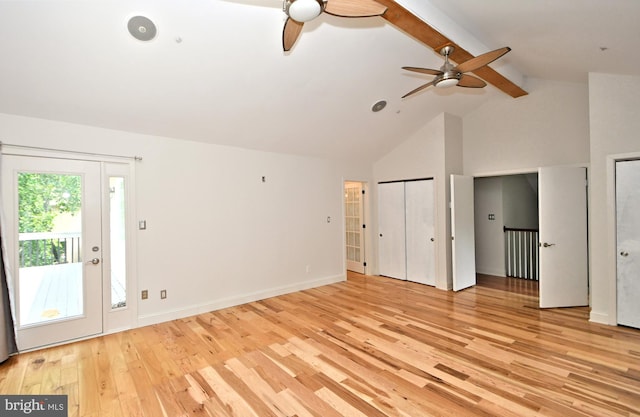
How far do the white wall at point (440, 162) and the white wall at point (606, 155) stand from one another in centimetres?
203

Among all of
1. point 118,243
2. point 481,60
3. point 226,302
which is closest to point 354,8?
point 481,60

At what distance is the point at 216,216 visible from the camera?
4.63 m

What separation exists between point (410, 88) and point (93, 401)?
5.11 meters

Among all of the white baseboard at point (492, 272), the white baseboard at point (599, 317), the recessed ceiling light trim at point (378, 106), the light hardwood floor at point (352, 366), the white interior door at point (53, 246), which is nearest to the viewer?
the light hardwood floor at point (352, 366)

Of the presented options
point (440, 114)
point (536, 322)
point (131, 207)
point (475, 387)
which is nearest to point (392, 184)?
point (440, 114)

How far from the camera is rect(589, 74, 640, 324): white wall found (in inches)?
145

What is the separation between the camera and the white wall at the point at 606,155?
3681 mm

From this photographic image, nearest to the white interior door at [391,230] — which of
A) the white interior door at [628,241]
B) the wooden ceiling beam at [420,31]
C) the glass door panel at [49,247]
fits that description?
the wooden ceiling beam at [420,31]

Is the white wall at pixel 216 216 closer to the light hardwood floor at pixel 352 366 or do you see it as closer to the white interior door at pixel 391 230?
the light hardwood floor at pixel 352 366

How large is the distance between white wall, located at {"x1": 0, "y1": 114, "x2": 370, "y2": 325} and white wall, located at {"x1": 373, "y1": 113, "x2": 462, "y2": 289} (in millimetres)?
1682

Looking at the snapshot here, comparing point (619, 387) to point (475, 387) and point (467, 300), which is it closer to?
point (475, 387)

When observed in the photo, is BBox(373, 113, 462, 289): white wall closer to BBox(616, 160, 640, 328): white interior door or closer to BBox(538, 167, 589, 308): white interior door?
BBox(538, 167, 589, 308): white interior door

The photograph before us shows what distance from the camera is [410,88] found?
4449mm

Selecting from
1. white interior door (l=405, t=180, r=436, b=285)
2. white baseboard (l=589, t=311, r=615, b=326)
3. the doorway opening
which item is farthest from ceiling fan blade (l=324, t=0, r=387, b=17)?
the doorway opening
